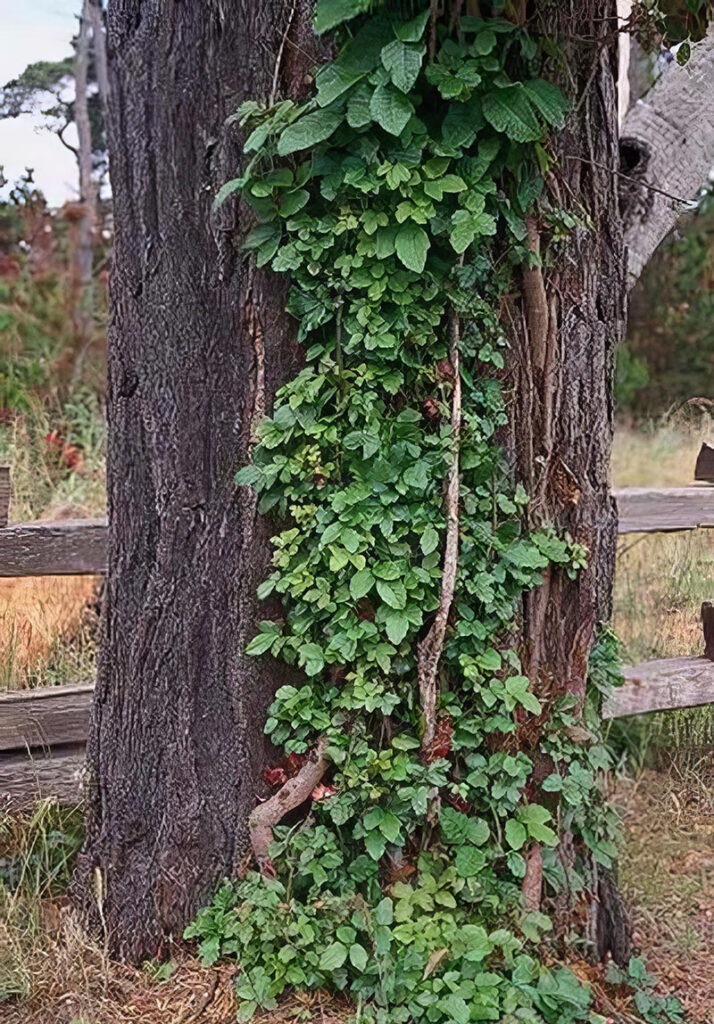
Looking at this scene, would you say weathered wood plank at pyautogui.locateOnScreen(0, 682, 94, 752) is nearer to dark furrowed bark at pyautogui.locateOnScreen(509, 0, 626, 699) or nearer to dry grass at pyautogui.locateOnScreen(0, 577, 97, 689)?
dry grass at pyautogui.locateOnScreen(0, 577, 97, 689)

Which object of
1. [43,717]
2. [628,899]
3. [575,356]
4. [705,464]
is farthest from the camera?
[705,464]

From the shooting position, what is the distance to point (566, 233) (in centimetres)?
261

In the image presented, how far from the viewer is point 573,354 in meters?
2.70

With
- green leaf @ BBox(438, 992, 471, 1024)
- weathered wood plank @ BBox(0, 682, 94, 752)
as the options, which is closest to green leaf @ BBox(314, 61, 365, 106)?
green leaf @ BBox(438, 992, 471, 1024)

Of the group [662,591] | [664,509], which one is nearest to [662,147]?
[664,509]

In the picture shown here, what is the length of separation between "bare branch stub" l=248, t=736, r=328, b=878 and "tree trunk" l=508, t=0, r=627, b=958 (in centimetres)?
62

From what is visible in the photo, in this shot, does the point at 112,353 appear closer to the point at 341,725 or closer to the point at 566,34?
the point at 341,725

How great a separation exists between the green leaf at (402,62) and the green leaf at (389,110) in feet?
0.10

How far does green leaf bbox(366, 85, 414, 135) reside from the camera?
2291mm

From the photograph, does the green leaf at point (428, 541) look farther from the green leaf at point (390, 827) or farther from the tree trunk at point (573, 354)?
the green leaf at point (390, 827)

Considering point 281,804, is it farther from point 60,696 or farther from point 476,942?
point 60,696

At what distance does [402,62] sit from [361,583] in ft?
4.16

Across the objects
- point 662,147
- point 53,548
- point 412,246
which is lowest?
point 53,548

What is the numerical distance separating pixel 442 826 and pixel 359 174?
171 centimetres
